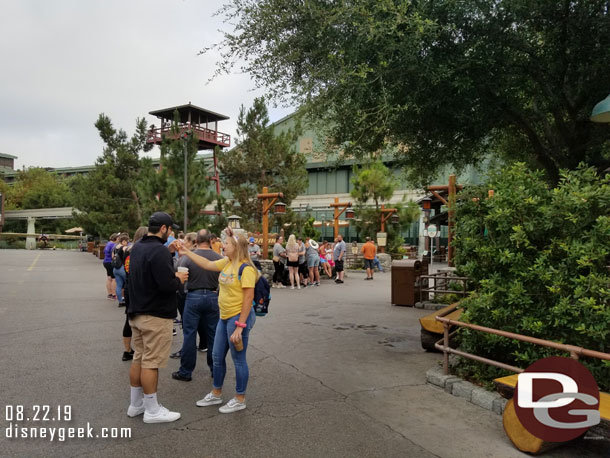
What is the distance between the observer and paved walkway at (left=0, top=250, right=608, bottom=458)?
3.70m

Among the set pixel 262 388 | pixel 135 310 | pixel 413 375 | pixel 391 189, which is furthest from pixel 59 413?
pixel 391 189

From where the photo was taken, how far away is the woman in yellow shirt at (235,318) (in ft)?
14.4

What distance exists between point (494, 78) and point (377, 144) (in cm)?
234

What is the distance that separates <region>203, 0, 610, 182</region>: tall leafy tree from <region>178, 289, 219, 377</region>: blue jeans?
3.26 m

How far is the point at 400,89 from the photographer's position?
6816 millimetres

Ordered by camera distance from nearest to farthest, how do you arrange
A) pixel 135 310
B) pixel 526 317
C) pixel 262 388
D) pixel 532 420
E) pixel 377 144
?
pixel 532 420
pixel 135 310
pixel 526 317
pixel 262 388
pixel 377 144

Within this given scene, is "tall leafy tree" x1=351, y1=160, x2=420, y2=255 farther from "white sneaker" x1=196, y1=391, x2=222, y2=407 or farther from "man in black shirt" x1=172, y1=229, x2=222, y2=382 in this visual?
"white sneaker" x1=196, y1=391, x2=222, y2=407

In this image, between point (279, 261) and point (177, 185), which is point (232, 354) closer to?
point (279, 261)

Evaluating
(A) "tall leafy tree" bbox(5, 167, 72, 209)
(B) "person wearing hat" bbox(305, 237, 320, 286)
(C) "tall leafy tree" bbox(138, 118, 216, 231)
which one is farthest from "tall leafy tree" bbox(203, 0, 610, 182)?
(A) "tall leafy tree" bbox(5, 167, 72, 209)

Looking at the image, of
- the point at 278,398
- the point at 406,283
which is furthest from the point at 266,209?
the point at 278,398

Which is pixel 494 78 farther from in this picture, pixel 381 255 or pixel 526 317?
pixel 381 255

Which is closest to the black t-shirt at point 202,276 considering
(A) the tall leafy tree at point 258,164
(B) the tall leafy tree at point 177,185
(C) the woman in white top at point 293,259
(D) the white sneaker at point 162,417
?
(D) the white sneaker at point 162,417

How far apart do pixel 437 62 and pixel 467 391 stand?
4320 mm

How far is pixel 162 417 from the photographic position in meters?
4.16
